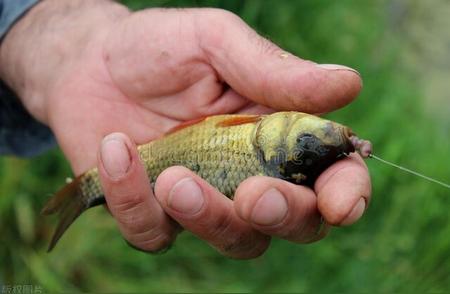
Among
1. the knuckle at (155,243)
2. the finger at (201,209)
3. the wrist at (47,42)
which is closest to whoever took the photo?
the finger at (201,209)

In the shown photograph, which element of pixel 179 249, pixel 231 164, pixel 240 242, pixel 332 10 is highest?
pixel 231 164

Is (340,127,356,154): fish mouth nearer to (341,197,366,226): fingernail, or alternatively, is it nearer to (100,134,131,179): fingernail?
(341,197,366,226): fingernail

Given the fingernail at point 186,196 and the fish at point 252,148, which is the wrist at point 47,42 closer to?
the fish at point 252,148

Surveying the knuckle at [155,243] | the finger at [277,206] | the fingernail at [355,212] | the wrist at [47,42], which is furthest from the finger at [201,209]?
the wrist at [47,42]

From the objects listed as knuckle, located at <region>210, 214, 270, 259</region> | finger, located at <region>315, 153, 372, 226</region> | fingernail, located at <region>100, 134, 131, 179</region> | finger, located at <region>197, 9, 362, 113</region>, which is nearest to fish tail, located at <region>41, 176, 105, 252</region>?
fingernail, located at <region>100, 134, 131, 179</region>

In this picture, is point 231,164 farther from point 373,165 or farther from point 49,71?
point 373,165

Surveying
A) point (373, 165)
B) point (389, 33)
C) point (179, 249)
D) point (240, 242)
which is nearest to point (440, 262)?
point (373, 165)

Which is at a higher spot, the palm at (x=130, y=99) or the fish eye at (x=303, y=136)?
the fish eye at (x=303, y=136)
